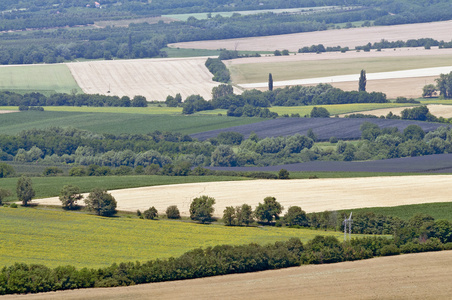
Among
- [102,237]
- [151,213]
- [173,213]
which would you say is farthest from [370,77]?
[102,237]

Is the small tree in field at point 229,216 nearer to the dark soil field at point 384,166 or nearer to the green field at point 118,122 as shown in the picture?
the dark soil field at point 384,166

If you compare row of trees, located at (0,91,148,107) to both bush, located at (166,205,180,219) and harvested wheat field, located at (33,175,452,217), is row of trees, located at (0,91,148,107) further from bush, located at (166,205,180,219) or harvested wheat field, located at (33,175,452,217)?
bush, located at (166,205,180,219)

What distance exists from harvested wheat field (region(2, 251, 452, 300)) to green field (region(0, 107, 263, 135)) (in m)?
77.0

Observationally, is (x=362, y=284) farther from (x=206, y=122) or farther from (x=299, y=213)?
(x=206, y=122)

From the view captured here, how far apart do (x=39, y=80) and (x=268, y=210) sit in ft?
387

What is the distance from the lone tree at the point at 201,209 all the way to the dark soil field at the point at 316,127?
168ft

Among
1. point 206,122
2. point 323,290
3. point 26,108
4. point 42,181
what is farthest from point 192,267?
point 26,108

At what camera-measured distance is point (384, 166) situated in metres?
107

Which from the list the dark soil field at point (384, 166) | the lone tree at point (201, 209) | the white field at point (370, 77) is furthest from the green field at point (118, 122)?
the lone tree at point (201, 209)

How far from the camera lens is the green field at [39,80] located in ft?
593

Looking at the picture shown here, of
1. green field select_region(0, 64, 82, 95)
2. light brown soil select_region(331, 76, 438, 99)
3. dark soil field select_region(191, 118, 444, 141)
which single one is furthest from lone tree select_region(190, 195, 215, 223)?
green field select_region(0, 64, 82, 95)

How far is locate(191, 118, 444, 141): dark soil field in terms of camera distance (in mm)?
131750

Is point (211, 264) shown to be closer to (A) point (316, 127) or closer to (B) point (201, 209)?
(B) point (201, 209)

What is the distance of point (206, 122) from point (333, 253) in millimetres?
81044
